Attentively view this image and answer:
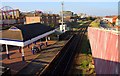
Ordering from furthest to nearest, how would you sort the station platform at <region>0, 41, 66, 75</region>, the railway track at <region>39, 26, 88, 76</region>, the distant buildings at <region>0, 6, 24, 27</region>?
the distant buildings at <region>0, 6, 24, 27</region>
the railway track at <region>39, 26, 88, 76</region>
the station platform at <region>0, 41, 66, 75</region>

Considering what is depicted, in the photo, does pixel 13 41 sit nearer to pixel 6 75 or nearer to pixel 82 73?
pixel 6 75

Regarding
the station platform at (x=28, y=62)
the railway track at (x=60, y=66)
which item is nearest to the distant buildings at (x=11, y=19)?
the station platform at (x=28, y=62)

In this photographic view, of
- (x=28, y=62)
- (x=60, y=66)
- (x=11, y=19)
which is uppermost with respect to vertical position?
(x=11, y=19)

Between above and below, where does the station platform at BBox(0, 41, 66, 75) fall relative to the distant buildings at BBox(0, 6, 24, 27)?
below

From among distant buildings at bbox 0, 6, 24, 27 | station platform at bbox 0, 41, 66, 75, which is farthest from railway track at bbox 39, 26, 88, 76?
distant buildings at bbox 0, 6, 24, 27

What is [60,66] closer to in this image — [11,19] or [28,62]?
[28,62]

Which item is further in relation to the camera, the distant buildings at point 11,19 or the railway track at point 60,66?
the distant buildings at point 11,19

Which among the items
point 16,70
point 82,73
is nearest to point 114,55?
point 82,73

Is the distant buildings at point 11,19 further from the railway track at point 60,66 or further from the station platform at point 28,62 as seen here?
the railway track at point 60,66

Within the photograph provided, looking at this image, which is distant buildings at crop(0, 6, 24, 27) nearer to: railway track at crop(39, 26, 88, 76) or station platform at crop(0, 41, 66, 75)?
station platform at crop(0, 41, 66, 75)

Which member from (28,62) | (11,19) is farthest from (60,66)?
(11,19)

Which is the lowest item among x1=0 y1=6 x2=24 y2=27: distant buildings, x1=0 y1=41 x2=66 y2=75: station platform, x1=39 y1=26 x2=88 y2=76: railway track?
x1=39 y1=26 x2=88 y2=76: railway track

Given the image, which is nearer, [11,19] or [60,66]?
[60,66]

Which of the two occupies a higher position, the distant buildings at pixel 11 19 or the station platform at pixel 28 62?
the distant buildings at pixel 11 19
